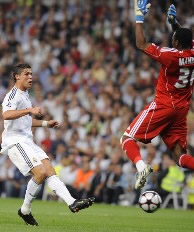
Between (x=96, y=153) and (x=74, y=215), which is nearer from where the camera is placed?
(x=74, y=215)

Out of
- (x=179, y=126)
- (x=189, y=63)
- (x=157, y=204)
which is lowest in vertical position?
(x=157, y=204)

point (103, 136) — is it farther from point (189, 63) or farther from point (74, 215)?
point (189, 63)

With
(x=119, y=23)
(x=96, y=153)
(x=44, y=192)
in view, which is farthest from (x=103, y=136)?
(x=119, y=23)

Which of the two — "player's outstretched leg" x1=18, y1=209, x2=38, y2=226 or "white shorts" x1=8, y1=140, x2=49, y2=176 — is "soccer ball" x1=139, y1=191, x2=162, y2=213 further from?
"player's outstretched leg" x1=18, y1=209, x2=38, y2=226

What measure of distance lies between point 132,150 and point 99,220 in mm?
2770

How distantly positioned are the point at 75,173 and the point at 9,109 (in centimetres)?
970

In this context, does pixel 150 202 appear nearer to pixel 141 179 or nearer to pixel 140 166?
pixel 141 179

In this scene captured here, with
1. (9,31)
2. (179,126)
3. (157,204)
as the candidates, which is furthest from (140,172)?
(9,31)

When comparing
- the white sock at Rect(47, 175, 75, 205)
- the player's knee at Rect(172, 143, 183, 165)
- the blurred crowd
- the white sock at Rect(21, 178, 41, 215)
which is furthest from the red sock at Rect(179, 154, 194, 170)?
the blurred crowd

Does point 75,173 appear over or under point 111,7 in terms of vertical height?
under

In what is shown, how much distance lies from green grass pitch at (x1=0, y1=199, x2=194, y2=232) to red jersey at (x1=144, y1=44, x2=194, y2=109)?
197 centimetres

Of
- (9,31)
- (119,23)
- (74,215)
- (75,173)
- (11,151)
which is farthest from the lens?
(9,31)

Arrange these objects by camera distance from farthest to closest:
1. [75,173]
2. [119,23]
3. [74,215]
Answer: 1. [119,23]
2. [75,173]
3. [74,215]

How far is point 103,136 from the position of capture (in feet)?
71.5
